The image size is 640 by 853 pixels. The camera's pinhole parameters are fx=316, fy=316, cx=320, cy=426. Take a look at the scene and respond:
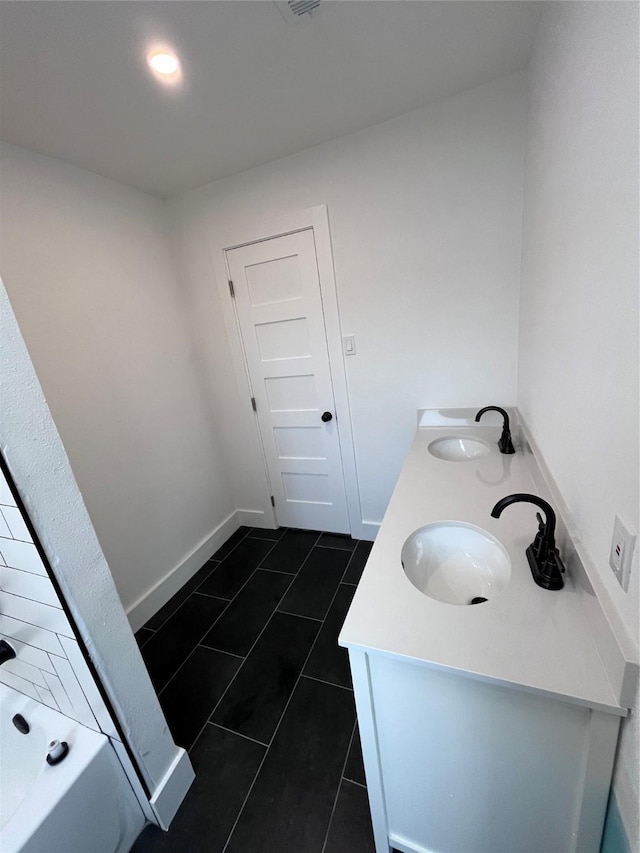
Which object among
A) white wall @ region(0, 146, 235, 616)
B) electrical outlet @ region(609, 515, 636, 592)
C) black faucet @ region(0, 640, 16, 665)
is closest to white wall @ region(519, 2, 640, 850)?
electrical outlet @ region(609, 515, 636, 592)

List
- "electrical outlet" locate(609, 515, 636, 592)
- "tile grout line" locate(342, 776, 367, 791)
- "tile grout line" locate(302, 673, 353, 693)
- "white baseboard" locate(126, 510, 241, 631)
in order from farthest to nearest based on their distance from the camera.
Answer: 1. "white baseboard" locate(126, 510, 241, 631)
2. "tile grout line" locate(302, 673, 353, 693)
3. "tile grout line" locate(342, 776, 367, 791)
4. "electrical outlet" locate(609, 515, 636, 592)

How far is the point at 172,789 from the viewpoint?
1.10 m

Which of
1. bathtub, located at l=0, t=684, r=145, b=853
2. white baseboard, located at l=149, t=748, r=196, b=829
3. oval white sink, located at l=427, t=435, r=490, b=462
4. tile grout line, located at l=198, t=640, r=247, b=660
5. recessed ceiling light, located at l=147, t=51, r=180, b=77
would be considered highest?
recessed ceiling light, located at l=147, t=51, r=180, b=77

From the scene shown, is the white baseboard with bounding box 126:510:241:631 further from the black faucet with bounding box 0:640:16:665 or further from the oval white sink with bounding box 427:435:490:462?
the oval white sink with bounding box 427:435:490:462

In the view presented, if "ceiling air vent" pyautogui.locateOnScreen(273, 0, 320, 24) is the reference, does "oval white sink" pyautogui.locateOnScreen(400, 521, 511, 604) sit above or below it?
below

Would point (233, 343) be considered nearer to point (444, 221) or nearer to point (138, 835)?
point (444, 221)

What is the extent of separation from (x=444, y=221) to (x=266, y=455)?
1908mm

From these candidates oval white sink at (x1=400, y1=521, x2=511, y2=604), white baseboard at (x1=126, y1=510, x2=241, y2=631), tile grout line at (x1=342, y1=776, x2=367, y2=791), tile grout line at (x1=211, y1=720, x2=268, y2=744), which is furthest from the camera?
white baseboard at (x1=126, y1=510, x2=241, y2=631)

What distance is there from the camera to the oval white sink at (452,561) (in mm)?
958

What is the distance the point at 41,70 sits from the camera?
1.09 metres

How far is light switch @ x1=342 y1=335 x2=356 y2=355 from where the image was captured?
79.2 inches

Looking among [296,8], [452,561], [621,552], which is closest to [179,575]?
[452,561]

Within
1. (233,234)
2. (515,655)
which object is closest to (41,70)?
(233,234)

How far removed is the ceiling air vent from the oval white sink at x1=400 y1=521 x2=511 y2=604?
1684mm
